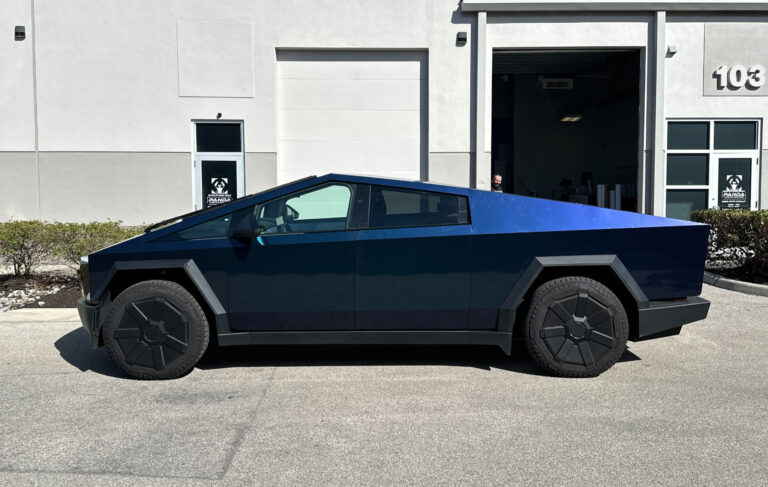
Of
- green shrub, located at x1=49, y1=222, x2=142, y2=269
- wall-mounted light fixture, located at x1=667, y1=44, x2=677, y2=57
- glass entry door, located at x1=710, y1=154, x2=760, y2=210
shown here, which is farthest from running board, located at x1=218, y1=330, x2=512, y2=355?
glass entry door, located at x1=710, y1=154, x2=760, y2=210

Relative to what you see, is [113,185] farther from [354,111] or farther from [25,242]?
[354,111]

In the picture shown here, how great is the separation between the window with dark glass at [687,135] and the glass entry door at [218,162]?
9039 mm

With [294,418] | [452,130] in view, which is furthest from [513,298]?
[452,130]

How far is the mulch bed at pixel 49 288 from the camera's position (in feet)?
26.1

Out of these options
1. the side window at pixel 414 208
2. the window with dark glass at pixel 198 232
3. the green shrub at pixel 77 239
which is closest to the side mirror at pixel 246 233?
the window with dark glass at pixel 198 232

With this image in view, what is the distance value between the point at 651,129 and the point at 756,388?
32.7 ft

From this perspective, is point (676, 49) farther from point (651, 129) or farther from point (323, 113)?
point (323, 113)

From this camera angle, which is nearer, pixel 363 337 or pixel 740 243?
pixel 363 337

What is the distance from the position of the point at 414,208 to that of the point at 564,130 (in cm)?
2206

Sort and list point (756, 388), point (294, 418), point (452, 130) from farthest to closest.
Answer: point (452, 130)
point (756, 388)
point (294, 418)

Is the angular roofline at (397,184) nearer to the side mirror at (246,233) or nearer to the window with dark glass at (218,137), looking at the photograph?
the side mirror at (246,233)

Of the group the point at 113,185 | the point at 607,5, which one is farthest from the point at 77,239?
the point at 607,5

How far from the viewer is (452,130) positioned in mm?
13344

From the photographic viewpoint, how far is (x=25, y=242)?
341 inches
